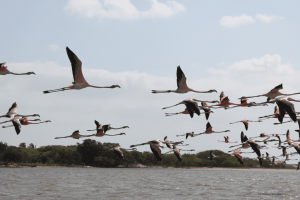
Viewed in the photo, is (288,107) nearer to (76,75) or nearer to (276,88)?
(276,88)

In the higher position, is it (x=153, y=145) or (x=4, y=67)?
(x=4, y=67)

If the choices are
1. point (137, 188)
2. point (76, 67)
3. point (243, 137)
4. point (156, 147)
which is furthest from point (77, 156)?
point (76, 67)

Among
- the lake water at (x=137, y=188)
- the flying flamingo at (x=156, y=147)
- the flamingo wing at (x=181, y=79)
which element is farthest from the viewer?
the lake water at (x=137, y=188)

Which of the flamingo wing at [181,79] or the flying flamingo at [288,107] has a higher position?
the flamingo wing at [181,79]

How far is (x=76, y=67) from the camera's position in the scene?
1562 cm

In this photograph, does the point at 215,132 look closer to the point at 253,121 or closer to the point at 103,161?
the point at 253,121

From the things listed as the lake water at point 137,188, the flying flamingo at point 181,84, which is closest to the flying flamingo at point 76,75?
the flying flamingo at point 181,84

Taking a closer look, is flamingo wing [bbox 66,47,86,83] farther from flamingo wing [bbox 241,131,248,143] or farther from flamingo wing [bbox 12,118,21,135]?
flamingo wing [bbox 241,131,248,143]

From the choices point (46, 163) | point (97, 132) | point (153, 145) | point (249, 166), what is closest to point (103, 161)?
point (46, 163)

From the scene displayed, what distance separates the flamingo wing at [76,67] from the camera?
49.0ft

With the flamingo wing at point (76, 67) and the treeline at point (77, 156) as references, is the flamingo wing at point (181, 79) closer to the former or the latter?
the flamingo wing at point (76, 67)

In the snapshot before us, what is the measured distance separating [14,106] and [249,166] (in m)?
154

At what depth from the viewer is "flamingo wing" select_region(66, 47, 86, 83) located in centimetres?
1495

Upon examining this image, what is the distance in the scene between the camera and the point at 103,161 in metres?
124
